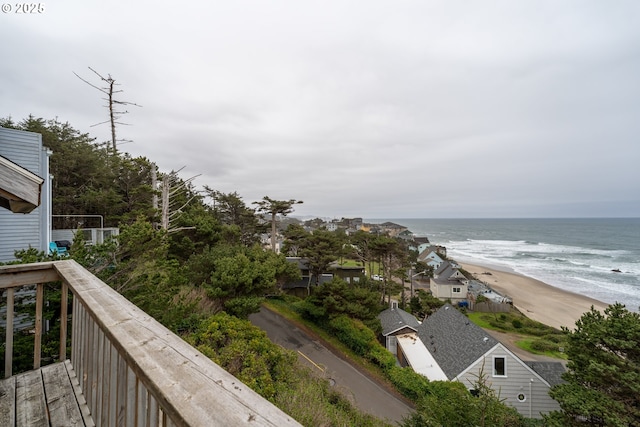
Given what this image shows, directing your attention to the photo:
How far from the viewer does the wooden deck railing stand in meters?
0.58

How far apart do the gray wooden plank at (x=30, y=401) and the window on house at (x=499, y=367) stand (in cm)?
1391

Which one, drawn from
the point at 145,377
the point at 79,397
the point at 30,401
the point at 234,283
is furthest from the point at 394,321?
the point at 145,377

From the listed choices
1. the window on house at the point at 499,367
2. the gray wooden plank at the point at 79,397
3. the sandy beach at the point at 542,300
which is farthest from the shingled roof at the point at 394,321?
the gray wooden plank at the point at 79,397

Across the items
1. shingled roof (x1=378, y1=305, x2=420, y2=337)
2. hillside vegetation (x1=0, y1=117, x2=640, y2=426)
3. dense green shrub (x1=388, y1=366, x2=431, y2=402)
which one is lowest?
dense green shrub (x1=388, y1=366, x2=431, y2=402)

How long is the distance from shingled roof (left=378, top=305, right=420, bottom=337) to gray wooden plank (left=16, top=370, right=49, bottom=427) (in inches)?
618

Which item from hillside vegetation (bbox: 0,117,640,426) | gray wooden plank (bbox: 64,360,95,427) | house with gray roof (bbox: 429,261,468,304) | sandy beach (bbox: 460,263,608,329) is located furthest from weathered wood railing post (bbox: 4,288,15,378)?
house with gray roof (bbox: 429,261,468,304)

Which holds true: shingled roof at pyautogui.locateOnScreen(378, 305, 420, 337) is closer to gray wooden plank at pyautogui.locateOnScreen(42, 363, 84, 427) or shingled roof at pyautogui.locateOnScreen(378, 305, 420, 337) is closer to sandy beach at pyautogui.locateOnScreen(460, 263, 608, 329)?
sandy beach at pyautogui.locateOnScreen(460, 263, 608, 329)

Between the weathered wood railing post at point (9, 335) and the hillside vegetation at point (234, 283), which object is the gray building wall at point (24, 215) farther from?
the weathered wood railing post at point (9, 335)

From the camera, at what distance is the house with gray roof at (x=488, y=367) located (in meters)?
10.5

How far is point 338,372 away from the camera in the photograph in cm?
1165

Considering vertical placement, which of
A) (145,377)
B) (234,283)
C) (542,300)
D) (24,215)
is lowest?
(542,300)

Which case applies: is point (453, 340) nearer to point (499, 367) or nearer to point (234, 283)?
point (499, 367)

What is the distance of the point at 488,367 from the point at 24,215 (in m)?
17.5

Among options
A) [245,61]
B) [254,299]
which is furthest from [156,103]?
[254,299]
